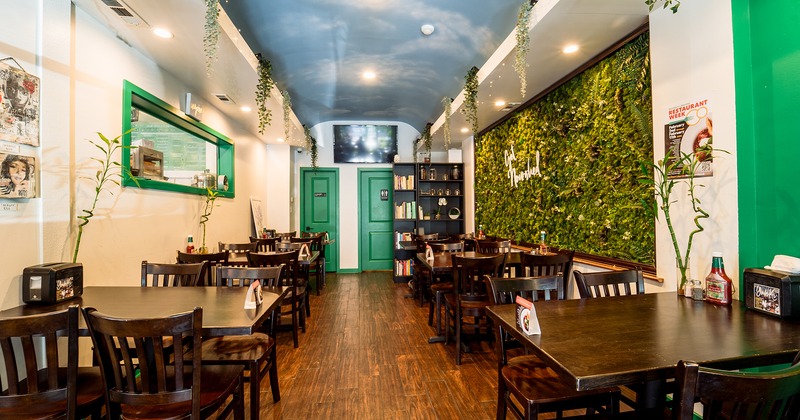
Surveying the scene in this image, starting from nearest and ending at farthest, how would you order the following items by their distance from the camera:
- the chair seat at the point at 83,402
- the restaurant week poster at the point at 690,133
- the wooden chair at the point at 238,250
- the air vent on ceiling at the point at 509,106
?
the chair seat at the point at 83,402
the restaurant week poster at the point at 690,133
the wooden chair at the point at 238,250
the air vent on ceiling at the point at 509,106

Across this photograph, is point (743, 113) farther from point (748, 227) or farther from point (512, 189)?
point (512, 189)

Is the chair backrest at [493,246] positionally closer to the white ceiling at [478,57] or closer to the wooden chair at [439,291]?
the wooden chair at [439,291]

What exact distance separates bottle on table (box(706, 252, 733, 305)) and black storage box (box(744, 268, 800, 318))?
0.07m

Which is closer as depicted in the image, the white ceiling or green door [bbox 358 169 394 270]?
the white ceiling

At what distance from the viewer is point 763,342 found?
1337mm

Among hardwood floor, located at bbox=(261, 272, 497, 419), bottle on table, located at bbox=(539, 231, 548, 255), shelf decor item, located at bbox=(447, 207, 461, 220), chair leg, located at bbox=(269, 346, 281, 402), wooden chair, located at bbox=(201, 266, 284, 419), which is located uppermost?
shelf decor item, located at bbox=(447, 207, 461, 220)

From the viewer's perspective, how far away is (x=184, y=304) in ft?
6.44

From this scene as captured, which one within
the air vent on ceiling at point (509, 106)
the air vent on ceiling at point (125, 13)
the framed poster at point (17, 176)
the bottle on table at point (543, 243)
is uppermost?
the air vent on ceiling at point (509, 106)

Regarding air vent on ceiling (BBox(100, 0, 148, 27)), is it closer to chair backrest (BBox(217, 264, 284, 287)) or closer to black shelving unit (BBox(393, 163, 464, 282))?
chair backrest (BBox(217, 264, 284, 287))

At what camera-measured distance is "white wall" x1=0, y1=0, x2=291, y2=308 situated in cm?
200

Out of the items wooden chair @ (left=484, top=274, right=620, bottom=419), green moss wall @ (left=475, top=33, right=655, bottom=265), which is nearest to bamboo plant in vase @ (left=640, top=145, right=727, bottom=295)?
green moss wall @ (left=475, top=33, right=655, bottom=265)

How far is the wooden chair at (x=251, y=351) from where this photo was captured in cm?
192

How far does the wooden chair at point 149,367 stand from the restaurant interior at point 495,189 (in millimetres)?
37

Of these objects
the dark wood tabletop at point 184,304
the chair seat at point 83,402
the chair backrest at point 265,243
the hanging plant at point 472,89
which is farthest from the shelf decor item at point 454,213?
the chair seat at point 83,402
